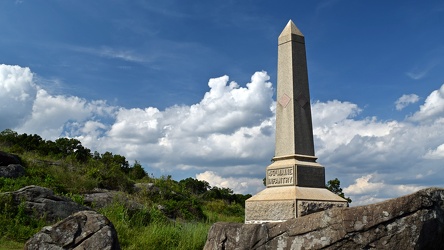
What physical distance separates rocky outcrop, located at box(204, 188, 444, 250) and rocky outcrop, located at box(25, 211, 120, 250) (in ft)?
10.5

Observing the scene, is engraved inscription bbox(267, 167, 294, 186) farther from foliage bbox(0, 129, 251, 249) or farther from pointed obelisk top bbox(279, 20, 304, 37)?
pointed obelisk top bbox(279, 20, 304, 37)

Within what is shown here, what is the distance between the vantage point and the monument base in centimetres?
1028

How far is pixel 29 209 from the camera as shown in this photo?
1300 centimetres

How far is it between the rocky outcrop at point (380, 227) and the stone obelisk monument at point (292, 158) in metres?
3.64

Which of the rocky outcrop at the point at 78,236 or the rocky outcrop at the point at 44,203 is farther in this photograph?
the rocky outcrop at the point at 44,203

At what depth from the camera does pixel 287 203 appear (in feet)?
34.1

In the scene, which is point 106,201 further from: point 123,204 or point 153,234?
point 153,234

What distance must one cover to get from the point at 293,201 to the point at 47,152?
21.5 meters

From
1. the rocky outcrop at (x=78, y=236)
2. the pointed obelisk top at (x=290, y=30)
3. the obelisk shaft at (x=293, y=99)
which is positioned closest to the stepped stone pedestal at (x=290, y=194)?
the obelisk shaft at (x=293, y=99)

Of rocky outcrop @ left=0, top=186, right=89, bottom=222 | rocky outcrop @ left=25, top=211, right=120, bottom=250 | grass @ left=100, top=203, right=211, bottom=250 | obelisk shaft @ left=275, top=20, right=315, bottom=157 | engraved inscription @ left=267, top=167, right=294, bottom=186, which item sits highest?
obelisk shaft @ left=275, top=20, right=315, bottom=157

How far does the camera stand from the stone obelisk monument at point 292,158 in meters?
10.5

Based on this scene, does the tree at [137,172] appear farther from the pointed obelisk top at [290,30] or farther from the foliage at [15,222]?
the pointed obelisk top at [290,30]

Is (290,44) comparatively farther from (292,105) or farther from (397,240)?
(397,240)

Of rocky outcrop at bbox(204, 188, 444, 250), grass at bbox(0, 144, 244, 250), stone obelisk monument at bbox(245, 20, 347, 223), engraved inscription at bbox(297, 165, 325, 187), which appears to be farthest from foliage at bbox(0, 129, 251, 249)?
rocky outcrop at bbox(204, 188, 444, 250)
